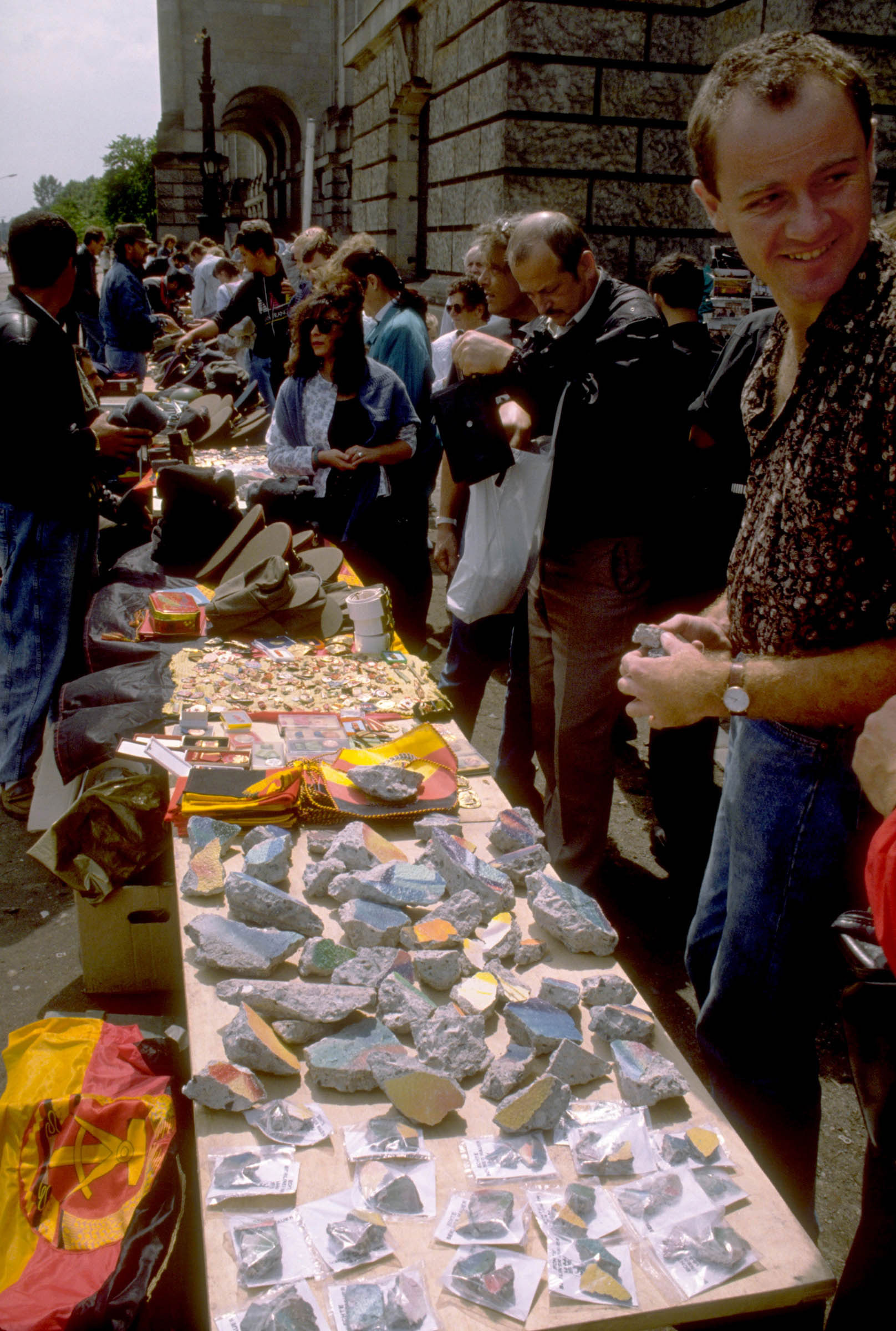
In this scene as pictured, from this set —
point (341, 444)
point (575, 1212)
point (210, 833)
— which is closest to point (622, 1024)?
point (575, 1212)

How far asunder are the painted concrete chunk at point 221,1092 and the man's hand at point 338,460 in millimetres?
2922

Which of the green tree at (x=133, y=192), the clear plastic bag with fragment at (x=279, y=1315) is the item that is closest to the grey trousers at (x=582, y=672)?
the clear plastic bag with fragment at (x=279, y=1315)

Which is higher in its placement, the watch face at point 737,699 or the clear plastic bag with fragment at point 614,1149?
the watch face at point 737,699

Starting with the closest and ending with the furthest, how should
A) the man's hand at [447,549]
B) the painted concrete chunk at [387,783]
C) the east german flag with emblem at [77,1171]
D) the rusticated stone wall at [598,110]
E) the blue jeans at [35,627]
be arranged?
the east german flag with emblem at [77,1171] < the painted concrete chunk at [387,783] < the blue jeans at [35,627] < the man's hand at [447,549] < the rusticated stone wall at [598,110]

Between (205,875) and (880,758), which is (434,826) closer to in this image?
(205,875)

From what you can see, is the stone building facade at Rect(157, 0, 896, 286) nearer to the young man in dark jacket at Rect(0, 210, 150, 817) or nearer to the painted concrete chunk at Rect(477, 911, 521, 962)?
the young man in dark jacket at Rect(0, 210, 150, 817)

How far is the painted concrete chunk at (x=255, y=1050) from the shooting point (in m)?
1.46

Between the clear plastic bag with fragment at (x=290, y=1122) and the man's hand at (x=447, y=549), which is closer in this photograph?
the clear plastic bag with fragment at (x=290, y=1122)

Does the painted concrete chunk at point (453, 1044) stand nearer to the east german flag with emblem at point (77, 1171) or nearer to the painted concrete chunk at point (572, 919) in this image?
the painted concrete chunk at point (572, 919)

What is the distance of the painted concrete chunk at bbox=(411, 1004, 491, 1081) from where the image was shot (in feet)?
4.85

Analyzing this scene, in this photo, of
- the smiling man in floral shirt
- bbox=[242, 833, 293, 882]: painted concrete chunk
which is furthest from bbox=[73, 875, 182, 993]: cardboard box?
the smiling man in floral shirt

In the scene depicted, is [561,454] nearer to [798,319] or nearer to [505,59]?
[798,319]

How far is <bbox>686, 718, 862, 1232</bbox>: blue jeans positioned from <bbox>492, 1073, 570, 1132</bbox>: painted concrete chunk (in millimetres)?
383

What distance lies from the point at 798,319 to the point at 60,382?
8.99ft
